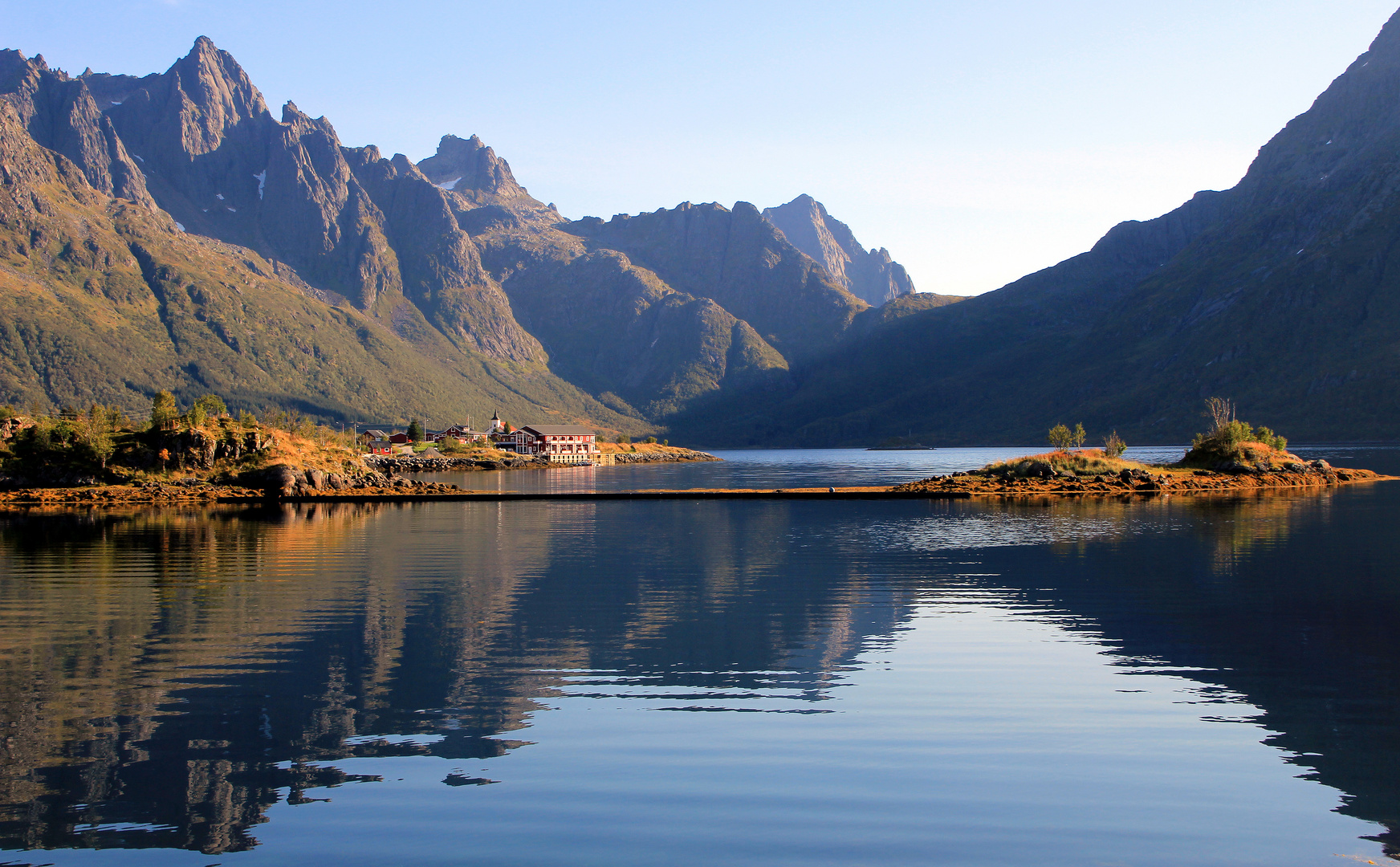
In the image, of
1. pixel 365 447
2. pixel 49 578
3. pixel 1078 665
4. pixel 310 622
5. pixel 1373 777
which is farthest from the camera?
pixel 365 447

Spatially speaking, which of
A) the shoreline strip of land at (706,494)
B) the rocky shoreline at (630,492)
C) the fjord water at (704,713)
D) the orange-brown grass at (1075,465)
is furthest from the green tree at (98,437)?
the orange-brown grass at (1075,465)

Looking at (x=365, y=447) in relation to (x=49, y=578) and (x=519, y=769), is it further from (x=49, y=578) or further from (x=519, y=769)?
(x=519, y=769)

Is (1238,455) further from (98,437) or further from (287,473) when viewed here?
(98,437)

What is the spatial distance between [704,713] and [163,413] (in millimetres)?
107437

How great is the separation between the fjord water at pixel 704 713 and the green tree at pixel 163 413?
66625 mm

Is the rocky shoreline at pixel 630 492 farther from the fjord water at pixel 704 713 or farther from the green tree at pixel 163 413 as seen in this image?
the fjord water at pixel 704 713

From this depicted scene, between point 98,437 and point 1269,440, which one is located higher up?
point 98,437

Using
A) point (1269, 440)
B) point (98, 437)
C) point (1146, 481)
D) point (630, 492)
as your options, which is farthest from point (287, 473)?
point (1269, 440)

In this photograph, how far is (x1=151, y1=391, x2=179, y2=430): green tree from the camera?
10019cm

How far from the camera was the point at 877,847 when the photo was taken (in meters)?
11.7

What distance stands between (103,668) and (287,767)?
1012 cm

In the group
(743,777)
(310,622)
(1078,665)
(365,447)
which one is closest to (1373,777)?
(1078,665)

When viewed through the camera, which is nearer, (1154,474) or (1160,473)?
(1154,474)

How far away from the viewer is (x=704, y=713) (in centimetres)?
1773
